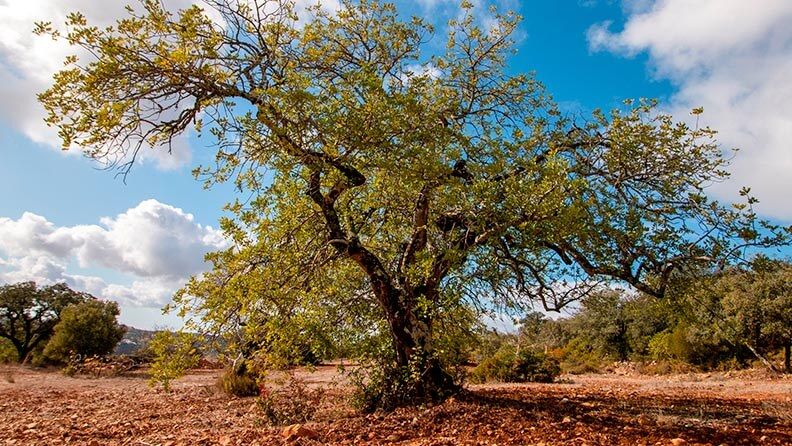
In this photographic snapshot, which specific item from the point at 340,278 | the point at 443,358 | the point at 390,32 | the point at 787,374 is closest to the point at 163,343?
the point at 340,278

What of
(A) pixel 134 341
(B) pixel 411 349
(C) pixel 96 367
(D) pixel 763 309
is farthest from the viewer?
(A) pixel 134 341

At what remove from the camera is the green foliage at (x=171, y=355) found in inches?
245

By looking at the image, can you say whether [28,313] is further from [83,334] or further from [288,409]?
[288,409]

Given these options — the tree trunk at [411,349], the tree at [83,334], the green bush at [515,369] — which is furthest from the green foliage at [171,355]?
the tree at [83,334]

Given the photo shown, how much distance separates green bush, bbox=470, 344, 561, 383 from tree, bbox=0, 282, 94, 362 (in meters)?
26.9

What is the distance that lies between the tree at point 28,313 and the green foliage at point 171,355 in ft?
101

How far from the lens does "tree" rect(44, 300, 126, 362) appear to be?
1049 inches

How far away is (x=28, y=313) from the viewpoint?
1266 inches

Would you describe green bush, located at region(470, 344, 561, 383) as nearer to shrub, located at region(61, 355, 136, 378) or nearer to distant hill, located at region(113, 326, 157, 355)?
distant hill, located at region(113, 326, 157, 355)

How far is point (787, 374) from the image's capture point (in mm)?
20219

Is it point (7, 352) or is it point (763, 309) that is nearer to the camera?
point (763, 309)

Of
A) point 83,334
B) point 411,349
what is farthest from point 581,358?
point 411,349

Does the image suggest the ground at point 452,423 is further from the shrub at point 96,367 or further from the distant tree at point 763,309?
the distant tree at point 763,309

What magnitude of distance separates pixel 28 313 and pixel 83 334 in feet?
27.3
